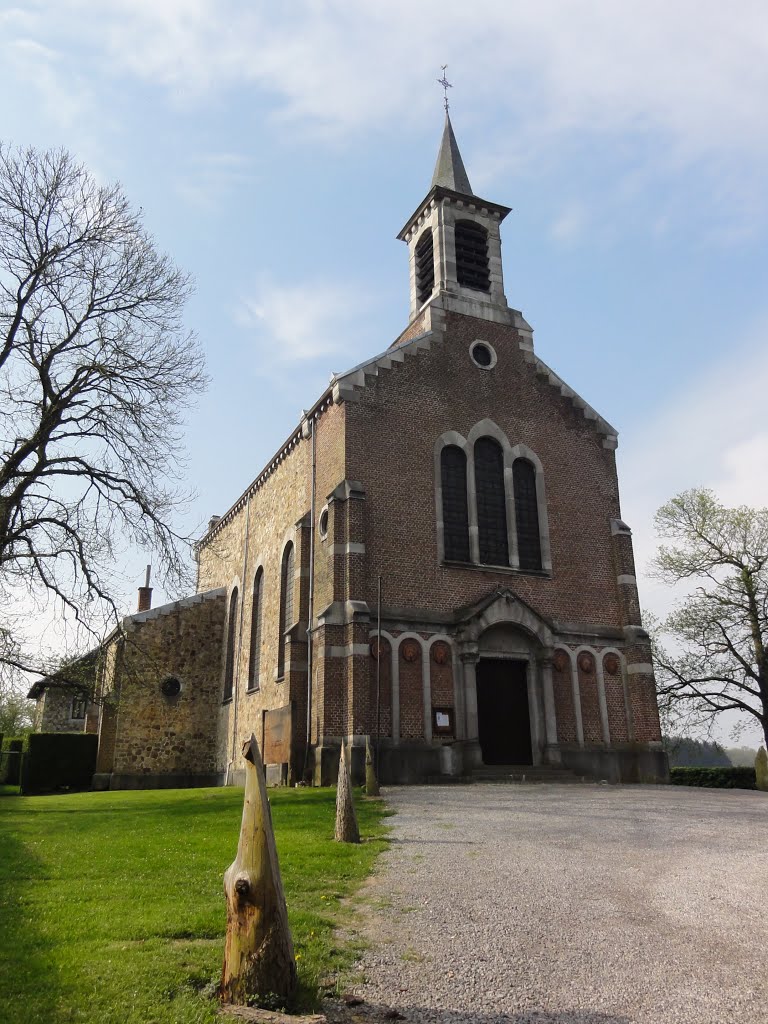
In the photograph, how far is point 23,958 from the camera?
5086mm

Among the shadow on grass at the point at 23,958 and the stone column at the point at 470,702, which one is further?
the stone column at the point at 470,702

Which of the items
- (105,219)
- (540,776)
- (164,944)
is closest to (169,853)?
(164,944)

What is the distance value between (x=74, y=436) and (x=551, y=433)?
45.0ft

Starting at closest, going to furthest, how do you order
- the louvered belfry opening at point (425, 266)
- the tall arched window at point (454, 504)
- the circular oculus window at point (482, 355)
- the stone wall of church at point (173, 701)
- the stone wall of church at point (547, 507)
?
the stone wall of church at point (547, 507) < the tall arched window at point (454, 504) < the circular oculus window at point (482, 355) < the stone wall of church at point (173, 701) < the louvered belfry opening at point (425, 266)

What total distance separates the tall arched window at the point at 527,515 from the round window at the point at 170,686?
13425 mm

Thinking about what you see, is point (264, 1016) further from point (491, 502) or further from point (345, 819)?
point (491, 502)

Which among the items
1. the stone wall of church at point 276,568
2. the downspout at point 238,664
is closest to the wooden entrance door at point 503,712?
the stone wall of church at point 276,568

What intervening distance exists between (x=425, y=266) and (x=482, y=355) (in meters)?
4.63

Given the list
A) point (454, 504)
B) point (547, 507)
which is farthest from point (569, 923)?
point (547, 507)

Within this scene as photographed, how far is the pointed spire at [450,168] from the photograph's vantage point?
28.0 meters

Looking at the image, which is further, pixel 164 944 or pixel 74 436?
pixel 74 436

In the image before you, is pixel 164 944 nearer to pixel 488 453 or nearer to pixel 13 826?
pixel 13 826

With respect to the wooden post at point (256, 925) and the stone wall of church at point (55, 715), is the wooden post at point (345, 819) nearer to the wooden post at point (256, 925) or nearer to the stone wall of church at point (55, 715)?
the wooden post at point (256, 925)

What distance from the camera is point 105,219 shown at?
62.9ft
